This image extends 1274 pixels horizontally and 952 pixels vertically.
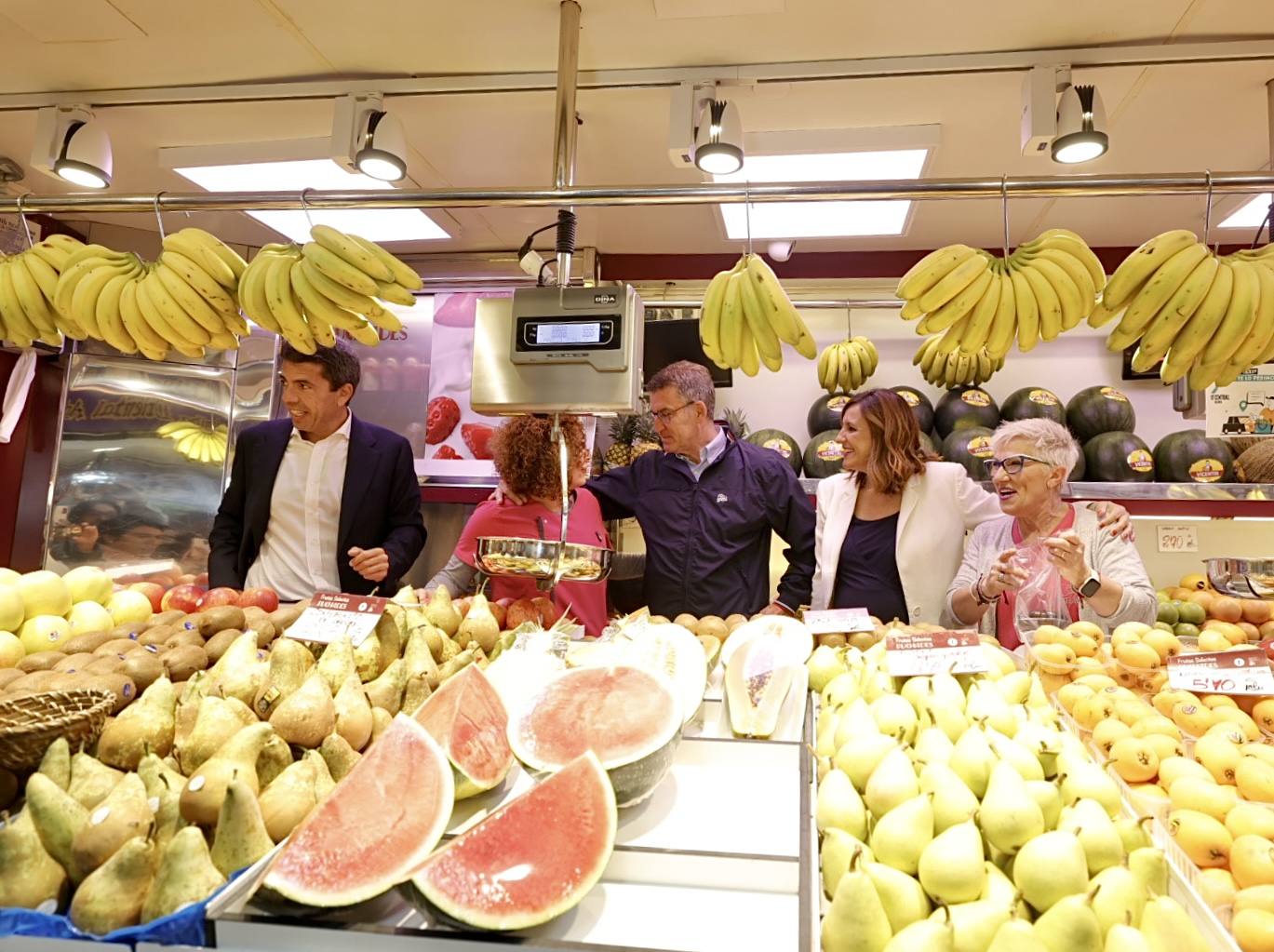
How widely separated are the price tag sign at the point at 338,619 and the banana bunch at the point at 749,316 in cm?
112

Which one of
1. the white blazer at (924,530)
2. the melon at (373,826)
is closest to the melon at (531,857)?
the melon at (373,826)

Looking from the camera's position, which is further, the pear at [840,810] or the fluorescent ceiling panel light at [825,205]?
the fluorescent ceiling panel light at [825,205]

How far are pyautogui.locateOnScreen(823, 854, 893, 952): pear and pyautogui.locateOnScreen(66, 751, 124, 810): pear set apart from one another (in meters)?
0.97

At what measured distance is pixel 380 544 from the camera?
128 inches

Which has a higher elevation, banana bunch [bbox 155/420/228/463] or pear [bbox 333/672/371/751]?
banana bunch [bbox 155/420/228/463]

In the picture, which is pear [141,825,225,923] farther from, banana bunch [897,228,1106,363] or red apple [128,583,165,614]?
banana bunch [897,228,1106,363]

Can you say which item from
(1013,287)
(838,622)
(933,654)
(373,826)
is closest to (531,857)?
(373,826)

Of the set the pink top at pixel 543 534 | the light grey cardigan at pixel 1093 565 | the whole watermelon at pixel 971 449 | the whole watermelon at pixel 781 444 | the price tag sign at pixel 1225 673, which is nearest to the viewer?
the price tag sign at pixel 1225 673

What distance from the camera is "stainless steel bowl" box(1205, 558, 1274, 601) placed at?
6.18ft

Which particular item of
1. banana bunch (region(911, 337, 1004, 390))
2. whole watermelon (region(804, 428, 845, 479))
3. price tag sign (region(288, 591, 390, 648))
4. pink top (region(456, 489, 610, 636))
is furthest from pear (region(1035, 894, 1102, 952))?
banana bunch (region(911, 337, 1004, 390))

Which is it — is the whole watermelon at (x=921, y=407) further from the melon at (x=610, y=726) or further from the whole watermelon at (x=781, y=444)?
the melon at (x=610, y=726)

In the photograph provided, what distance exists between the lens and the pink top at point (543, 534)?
9.86 ft

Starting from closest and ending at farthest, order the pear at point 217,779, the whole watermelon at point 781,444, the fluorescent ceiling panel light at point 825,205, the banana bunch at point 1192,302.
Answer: the pear at point 217,779 → the banana bunch at point 1192,302 → the fluorescent ceiling panel light at point 825,205 → the whole watermelon at point 781,444

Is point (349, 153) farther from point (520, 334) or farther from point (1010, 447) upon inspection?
point (1010, 447)
